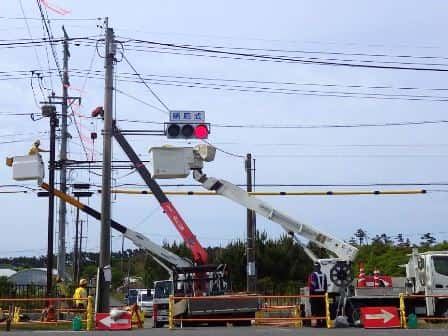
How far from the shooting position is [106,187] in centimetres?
2627

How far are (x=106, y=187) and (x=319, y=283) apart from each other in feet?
27.5

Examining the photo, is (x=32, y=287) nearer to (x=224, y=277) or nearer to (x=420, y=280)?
(x=224, y=277)

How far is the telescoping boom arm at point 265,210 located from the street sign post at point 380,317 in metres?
3.19

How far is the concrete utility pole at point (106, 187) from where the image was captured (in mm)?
25562

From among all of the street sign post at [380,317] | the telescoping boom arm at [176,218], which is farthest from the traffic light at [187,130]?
the street sign post at [380,317]

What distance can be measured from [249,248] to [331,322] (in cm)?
1379

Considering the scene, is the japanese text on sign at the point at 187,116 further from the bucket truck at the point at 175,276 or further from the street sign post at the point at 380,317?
the street sign post at the point at 380,317

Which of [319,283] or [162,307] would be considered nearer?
[319,283]

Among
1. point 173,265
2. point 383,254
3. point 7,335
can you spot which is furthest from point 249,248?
point 383,254

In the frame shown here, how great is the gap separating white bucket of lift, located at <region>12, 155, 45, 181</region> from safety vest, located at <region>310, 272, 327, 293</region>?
10.9 m

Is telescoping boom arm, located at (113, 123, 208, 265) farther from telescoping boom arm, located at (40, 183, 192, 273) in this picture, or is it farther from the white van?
the white van

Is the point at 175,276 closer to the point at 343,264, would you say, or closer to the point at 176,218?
the point at 176,218

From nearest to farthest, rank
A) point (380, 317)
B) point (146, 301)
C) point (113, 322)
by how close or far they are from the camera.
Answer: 1. point (113, 322)
2. point (380, 317)
3. point (146, 301)

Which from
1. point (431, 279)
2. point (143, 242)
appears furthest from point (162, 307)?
point (431, 279)
